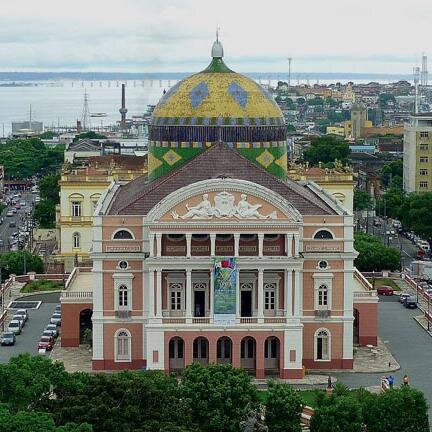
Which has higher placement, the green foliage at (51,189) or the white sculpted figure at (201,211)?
the white sculpted figure at (201,211)

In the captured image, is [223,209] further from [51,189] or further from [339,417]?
[51,189]

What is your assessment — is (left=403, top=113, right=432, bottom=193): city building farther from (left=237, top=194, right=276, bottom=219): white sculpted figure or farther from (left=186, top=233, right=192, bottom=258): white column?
(left=186, top=233, right=192, bottom=258): white column

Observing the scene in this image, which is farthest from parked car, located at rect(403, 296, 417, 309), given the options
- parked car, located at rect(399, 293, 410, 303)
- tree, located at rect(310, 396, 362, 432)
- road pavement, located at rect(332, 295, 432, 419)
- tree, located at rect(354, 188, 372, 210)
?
tree, located at rect(354, 188, 372, 210)

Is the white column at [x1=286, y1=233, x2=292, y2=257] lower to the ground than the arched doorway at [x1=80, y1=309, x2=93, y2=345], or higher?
higher

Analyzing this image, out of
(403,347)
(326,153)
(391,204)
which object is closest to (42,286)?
(403,347)

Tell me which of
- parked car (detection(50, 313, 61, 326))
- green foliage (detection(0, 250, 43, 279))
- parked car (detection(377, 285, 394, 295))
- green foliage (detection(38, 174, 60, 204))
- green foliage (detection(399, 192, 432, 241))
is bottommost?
parked car (detection(50, 313, 61, 326))

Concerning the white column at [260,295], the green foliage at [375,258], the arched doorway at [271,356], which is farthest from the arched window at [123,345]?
the green foliage at [375,258]

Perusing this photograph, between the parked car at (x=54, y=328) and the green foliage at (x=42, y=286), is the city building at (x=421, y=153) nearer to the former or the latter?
the green foliage at (x=42, y=286)
